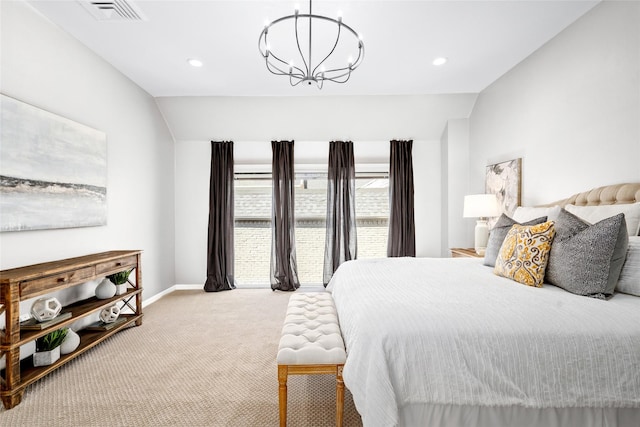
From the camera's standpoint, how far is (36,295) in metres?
2.06

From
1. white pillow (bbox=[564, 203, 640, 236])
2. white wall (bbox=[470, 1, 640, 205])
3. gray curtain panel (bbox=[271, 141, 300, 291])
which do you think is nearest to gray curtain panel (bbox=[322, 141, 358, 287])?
gray curtain panel (bbox=[271, 141, 300, 291])

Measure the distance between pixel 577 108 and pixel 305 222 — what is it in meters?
3.55

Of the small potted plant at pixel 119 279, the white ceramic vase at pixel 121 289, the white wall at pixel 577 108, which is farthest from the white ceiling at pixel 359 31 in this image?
the white ceramic vase at pixel 121 289

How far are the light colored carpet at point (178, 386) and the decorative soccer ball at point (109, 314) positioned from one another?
0.62 ft

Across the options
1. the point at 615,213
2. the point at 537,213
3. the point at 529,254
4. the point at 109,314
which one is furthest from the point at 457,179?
the point at 109,314

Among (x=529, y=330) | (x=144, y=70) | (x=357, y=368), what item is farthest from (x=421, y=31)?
(x=144, y=70)

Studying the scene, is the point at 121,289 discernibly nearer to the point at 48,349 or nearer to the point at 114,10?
the point at 48,349

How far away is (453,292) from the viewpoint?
5.71 feet

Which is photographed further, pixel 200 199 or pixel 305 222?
pixel 305 222

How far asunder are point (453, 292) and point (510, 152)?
2499 mm

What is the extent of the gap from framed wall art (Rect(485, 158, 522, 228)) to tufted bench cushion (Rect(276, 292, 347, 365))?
242 cm

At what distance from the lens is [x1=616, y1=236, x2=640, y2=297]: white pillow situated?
5.34ft

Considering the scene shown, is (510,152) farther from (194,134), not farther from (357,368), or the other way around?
(194,134)

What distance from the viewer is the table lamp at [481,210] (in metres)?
3.46
